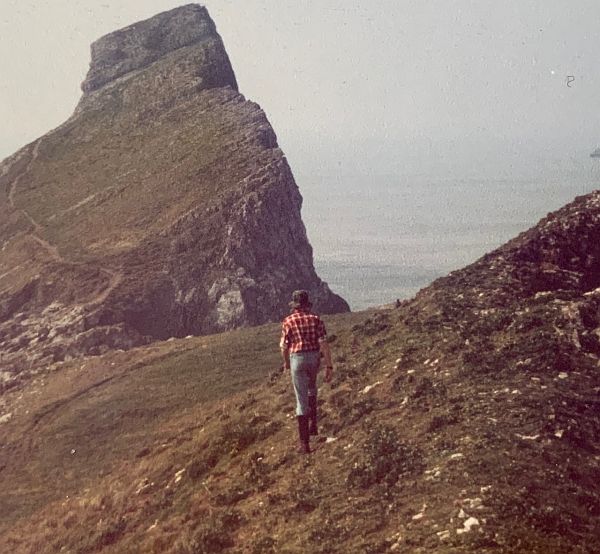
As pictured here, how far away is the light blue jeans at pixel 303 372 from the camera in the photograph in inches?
628

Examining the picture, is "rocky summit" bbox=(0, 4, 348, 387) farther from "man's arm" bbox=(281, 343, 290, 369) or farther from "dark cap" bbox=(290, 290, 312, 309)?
"dark cap" bbox=(290, 290, 312, 309)

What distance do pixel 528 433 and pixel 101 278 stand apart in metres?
67.0

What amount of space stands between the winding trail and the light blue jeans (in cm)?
5759

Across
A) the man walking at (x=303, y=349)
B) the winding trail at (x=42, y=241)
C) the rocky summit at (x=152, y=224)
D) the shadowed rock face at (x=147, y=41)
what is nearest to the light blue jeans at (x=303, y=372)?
the man walking at (x=303, y=349)

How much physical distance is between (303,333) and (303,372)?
79cm

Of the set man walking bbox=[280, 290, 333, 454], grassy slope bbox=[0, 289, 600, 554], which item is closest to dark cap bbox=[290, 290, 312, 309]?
man walking bbox=[280, 290, 333, 454]

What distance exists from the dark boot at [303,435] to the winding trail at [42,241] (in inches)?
2240

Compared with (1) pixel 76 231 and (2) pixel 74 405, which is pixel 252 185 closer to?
(1) pixel 76 231

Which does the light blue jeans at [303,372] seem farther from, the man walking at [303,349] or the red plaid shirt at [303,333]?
the red plaid shirt at [303,333]

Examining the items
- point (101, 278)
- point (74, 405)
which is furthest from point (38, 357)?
point (74, 405)

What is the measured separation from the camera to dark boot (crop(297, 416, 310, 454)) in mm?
16516

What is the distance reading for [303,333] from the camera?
52.5 ft

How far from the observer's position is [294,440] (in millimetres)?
17969

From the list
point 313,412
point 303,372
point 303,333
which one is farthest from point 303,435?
point 303,333
